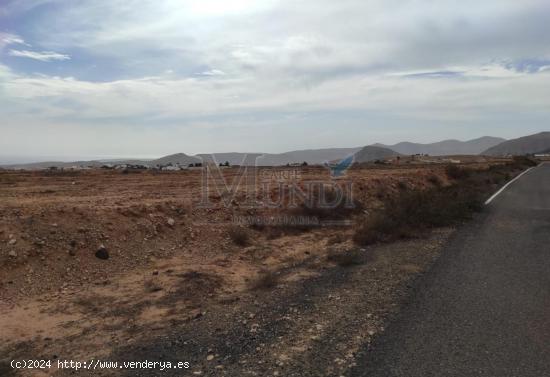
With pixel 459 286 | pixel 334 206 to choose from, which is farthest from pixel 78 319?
pixel 334 206

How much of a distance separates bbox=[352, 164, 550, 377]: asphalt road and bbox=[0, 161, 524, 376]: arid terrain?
308mm

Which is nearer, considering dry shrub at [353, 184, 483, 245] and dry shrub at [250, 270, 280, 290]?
dry shrub at [250, 270, 280, 290]

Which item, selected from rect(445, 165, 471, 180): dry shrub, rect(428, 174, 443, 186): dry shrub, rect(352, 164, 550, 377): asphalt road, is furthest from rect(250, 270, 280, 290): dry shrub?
rect(445, 165, 471, 180): dry shrub

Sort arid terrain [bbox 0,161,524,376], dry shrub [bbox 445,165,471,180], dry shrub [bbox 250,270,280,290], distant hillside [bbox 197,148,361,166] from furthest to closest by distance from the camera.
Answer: dry shrub [bbox 445,165,471,180] < distant hillside [bbox 197,148,361,166] < dry shrub [bbox 250,270,280,290] < arid terrain [bbox 0,161,524,376]

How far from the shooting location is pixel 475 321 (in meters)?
5.07

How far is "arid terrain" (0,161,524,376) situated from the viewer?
4723 mm

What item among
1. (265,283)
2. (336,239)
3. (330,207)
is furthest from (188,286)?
(330,207)

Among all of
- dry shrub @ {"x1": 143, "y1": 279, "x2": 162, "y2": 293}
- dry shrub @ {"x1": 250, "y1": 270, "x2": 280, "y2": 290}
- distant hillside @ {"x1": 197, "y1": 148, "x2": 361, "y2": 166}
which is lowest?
dry shrub @ {"x1": 143, "y1": 279, "x2": 162, "y2": 293}

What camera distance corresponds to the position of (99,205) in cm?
1025

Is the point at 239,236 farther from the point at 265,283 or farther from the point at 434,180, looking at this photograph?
the point at 434,180

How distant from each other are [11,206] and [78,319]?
481 cm

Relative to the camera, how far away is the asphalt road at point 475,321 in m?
4.06

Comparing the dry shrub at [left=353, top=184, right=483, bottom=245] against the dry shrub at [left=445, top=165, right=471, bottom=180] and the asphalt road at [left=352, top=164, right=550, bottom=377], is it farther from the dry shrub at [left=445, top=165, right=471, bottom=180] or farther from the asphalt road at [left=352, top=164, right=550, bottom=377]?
the dry shrub at [left=445, top=165, right=471, bottom=180]

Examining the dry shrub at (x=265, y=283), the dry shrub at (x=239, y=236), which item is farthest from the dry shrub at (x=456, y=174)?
the dry shrub at (x=265, y=283)
